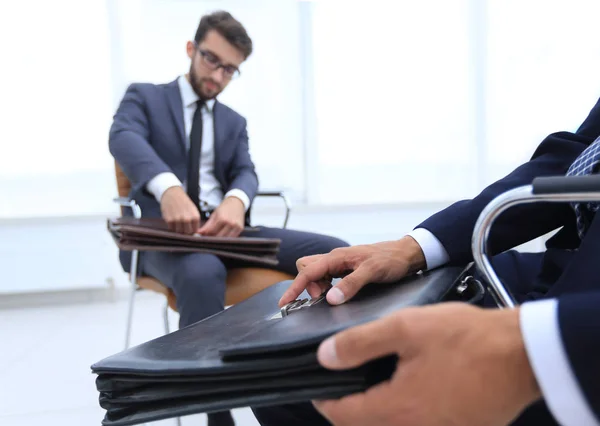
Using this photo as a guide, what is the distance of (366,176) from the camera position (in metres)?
3.39

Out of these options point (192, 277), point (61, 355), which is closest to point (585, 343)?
point (192, 277)

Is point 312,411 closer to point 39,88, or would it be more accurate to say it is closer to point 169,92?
point 169,92

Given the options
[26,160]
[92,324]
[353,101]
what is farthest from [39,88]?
[353,101]

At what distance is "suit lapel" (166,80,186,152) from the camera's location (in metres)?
1.78

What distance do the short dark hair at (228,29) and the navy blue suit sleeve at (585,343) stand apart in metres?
1.70

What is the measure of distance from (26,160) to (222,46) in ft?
6.22

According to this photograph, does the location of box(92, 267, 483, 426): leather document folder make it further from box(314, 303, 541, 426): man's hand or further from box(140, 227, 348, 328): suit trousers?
box(140, 227, 348, 328): suit trousers

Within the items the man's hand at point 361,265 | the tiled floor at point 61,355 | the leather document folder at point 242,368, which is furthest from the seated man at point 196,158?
the leather document folder at point 242,368

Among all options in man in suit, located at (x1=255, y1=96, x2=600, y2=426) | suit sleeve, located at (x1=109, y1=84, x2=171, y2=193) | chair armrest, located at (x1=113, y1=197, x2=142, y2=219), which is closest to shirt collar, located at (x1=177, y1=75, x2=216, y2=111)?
suit sleeve, located at (x1=109, y1=84, x2=171, y2=193)

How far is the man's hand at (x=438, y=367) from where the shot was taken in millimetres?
332

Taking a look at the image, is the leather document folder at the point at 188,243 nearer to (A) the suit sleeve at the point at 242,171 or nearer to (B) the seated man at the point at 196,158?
(B) the seated man at the point at 196,158

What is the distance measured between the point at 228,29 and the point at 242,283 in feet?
3.18

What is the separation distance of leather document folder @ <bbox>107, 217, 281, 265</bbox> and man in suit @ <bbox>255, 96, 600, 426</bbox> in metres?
0.61

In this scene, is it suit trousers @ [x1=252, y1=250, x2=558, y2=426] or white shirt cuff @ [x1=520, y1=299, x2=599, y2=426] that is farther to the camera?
suit trousers @ [x1=252, y1=250, x2=558, y2=426]
